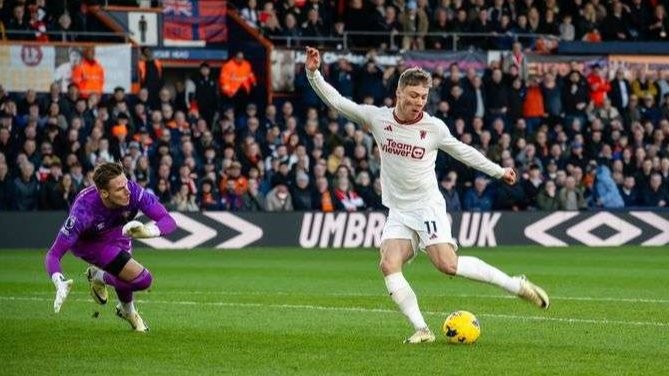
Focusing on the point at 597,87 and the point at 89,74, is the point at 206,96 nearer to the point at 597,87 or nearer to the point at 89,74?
the point at 89,74

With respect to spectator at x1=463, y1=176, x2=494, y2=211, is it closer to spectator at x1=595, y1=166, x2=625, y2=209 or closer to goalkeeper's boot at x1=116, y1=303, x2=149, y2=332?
spectator at x1=595, y1=166, x2=625, y2=209

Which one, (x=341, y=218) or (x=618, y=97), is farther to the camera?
(x=618, y=97)

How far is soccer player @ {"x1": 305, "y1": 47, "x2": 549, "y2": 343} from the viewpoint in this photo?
1321cm

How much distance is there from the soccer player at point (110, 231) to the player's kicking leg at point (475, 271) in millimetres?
2292

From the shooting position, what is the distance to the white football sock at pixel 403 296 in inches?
518

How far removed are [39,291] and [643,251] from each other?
44.5 ft

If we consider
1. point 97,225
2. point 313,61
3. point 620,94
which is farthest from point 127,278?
point 620,94

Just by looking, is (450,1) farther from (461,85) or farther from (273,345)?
(273,345)

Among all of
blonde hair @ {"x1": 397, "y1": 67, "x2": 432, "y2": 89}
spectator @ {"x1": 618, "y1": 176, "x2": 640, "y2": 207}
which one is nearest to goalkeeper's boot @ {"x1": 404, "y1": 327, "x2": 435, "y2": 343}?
blonde hair @ {"x1": 397, "y1": 67, "x2": 432, "y2": 89}

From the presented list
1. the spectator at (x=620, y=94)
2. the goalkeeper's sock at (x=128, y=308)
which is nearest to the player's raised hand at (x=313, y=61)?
the goalkeeper's sock at (x=128, y=308)

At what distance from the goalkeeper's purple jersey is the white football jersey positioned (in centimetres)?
176

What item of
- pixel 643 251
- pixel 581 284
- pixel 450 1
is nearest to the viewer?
pixel 581 284

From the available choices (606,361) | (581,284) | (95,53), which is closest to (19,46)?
(95,53)

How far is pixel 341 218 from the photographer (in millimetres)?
30172
